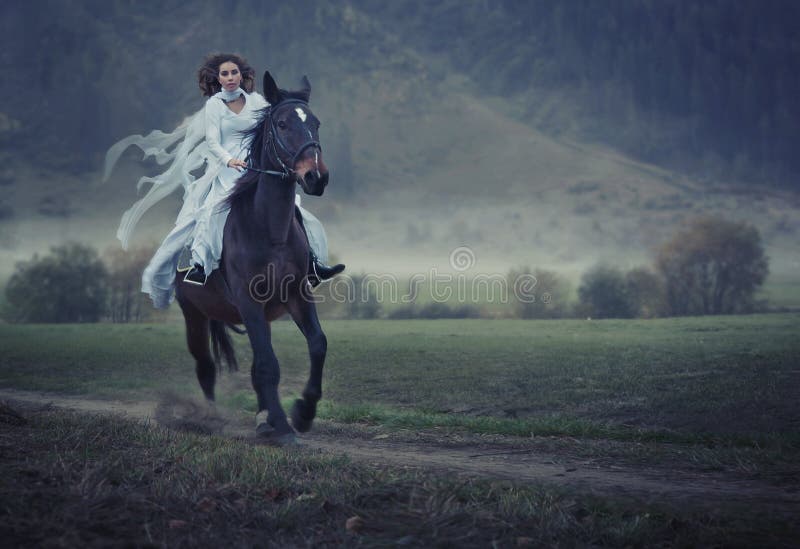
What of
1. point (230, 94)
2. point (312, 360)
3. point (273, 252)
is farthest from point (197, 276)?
point (230, 94)

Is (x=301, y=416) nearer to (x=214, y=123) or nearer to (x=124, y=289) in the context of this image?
(x=214, y=123)

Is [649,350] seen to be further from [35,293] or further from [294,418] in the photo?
[35,293]

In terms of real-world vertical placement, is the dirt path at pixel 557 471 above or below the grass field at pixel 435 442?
below

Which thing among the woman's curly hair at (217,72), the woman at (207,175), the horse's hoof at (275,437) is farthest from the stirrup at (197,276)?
the woman's curly hair at (217,72)

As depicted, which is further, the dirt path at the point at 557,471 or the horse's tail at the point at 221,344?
the horse's tail at the point at 221,344

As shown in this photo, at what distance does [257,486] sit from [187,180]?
6894mm

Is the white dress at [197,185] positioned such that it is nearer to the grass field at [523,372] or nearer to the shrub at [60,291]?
the grass field at [523,372]

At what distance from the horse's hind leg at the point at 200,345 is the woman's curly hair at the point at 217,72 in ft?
9.68

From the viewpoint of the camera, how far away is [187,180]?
11.4 metres

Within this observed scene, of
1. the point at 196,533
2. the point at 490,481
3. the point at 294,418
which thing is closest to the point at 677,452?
the point at 490,481

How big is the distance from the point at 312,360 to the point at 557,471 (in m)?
2.98

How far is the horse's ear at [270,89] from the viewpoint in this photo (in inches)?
324

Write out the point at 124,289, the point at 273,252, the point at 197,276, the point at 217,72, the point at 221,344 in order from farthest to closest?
the point at 124,289 → the point at 221,344 → the point at 217,72 → the point at 197,276 → the point at 273,252

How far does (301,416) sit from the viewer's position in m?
8.70
